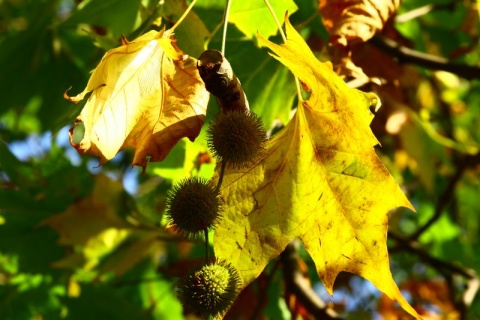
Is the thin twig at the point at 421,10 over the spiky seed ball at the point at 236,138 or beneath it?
beneath

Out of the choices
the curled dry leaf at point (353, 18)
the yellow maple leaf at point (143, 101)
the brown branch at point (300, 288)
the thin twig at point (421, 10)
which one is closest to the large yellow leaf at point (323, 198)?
the yellow maple leaf at point (143, 101)

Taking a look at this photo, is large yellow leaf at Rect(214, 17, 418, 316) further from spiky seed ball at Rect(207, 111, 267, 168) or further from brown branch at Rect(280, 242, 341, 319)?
brown branch at Rect(280, 242, 341, 319)

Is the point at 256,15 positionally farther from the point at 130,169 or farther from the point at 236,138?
the point at 130,169

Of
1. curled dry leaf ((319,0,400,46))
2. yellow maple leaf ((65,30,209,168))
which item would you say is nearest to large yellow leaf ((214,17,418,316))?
yellow maple leaf ((65,30,209,168))

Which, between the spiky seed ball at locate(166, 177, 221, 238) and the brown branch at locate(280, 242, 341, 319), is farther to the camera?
the brown branch at locate(280, 242, 341, 319)

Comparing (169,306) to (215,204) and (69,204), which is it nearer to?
(69,204)

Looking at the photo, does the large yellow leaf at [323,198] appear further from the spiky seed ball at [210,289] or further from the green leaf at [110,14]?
the green leaf at [110,14]
